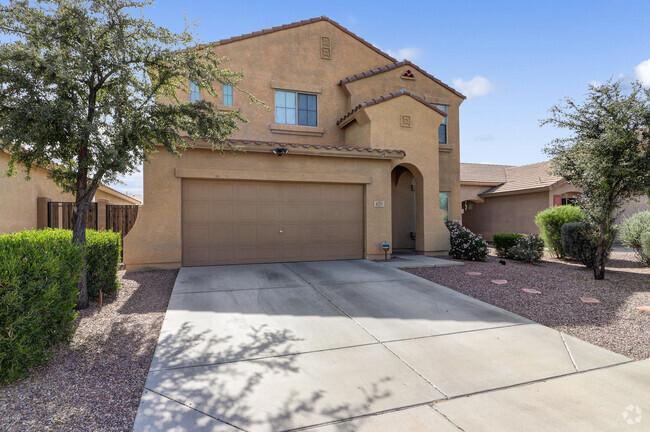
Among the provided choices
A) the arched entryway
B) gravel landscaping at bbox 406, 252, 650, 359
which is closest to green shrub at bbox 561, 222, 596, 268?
gravel landscaping at bbox 406, 252, 650, 359

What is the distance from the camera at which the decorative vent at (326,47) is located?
14.1m

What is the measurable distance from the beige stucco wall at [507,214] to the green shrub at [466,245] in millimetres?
9445

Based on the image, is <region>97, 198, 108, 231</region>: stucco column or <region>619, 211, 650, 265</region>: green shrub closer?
<region>97, 198, 108, 231</region>: stucco column

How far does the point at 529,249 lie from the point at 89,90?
13826 millimetres

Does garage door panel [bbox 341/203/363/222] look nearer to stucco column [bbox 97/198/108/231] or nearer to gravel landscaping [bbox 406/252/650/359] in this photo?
gravel landscaping [bbox 406/252/650/359]

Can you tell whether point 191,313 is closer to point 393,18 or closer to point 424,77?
point 393,18

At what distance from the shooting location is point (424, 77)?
1507 centimetres

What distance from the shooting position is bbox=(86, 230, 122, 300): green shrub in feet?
22.2

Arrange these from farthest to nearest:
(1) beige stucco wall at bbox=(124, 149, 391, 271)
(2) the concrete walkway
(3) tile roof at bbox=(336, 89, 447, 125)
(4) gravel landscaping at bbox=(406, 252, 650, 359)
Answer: (3) tile roof at bbox=(336, 89, 447, 125) → (2) the concrete walkway → (1) beige stucco wall at bbox=(124, 149, 391, 271) → (4) gravel landscaping at bbox=(406, 252, 650, 359)

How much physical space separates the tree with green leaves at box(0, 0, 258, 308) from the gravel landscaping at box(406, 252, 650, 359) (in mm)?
6778

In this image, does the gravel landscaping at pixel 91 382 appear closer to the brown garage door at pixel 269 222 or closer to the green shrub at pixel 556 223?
the brown garage door at pixel 269 222

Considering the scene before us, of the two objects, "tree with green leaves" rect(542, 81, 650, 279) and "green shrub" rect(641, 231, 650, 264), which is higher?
"tree with green leaves" rect(542, 81, 650, 279)

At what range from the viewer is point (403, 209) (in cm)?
1488

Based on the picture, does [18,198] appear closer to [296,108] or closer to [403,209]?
[296,108]
